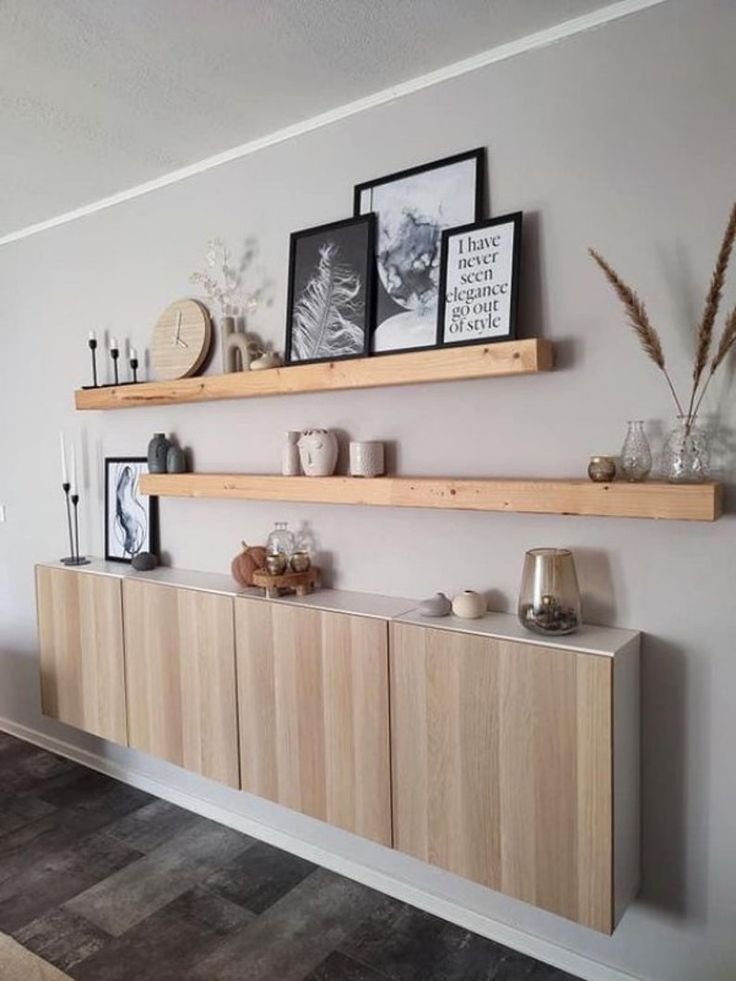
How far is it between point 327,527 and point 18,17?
1.63 m

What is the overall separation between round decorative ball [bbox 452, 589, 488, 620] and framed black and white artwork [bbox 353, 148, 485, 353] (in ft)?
2.39

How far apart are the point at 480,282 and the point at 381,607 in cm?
98

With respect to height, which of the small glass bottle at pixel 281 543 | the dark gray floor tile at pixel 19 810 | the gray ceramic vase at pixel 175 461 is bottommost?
the dark gray floor tile at pixel 19 810

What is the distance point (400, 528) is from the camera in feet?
7.54

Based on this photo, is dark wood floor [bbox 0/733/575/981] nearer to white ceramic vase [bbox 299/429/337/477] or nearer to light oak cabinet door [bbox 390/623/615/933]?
light oak cabinet door [bbox 390/623/615/933]

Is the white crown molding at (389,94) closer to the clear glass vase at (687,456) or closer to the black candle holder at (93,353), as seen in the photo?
the black candle holder at (93,353)

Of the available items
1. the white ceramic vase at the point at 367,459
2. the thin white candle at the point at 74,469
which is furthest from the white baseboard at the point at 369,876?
the white ceramic vase at the point at 367,459

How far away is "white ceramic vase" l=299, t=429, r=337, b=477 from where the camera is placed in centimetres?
234

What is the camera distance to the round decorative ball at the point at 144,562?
2871mm

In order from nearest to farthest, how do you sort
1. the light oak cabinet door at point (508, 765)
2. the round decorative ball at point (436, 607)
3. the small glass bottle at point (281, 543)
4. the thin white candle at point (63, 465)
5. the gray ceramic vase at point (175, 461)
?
the light oak cabinet door at point (508, 765) → the round decorative ball at point (436, 607) → the small glass bottle at point (281, 543) → the gray ceramic vase at point (175, 461) → the thin white candle at point (63, 465)

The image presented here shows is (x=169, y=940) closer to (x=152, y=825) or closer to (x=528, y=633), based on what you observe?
(x=152, y=825)

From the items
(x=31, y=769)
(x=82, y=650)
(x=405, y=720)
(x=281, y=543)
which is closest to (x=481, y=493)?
(x=405, y=720)

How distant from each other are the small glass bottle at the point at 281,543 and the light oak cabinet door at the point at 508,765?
0.59 m

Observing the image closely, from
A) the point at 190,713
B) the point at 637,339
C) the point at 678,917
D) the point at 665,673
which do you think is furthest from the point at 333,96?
the point at 678,917
